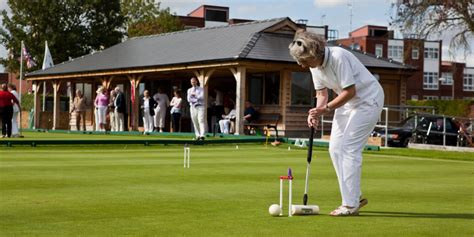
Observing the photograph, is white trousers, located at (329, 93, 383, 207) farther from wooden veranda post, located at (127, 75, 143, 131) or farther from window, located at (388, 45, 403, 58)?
window, located at (388, 45, 403, 58)

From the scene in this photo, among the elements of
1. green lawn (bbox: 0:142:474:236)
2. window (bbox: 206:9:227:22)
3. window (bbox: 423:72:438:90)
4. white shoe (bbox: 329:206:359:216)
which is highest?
window (bbox: 206:9:227:22)

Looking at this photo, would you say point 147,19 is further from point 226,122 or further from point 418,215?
point 418,215

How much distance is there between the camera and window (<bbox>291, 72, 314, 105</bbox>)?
32.2 m

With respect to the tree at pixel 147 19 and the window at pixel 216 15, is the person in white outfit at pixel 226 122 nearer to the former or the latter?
the tree at pixel 147 19

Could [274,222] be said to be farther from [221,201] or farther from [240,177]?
[240,177]

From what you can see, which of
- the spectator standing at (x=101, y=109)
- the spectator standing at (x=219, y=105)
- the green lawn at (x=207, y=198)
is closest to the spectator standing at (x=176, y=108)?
the spectator standing at (x=219, y=105)

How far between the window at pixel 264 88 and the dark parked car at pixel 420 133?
4.81 metres

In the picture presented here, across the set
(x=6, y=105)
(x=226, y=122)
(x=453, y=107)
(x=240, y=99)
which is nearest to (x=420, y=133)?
(x=240, y=99)

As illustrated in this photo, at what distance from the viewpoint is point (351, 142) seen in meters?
7.88

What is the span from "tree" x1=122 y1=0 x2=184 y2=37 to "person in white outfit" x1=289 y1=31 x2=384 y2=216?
2207 inches

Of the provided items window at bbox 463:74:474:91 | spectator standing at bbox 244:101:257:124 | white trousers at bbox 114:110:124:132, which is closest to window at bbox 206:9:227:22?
window at bbox 463:74:474:91

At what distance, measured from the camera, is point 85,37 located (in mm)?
64750

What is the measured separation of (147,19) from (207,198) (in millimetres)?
58812

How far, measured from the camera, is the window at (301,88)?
3225cm
